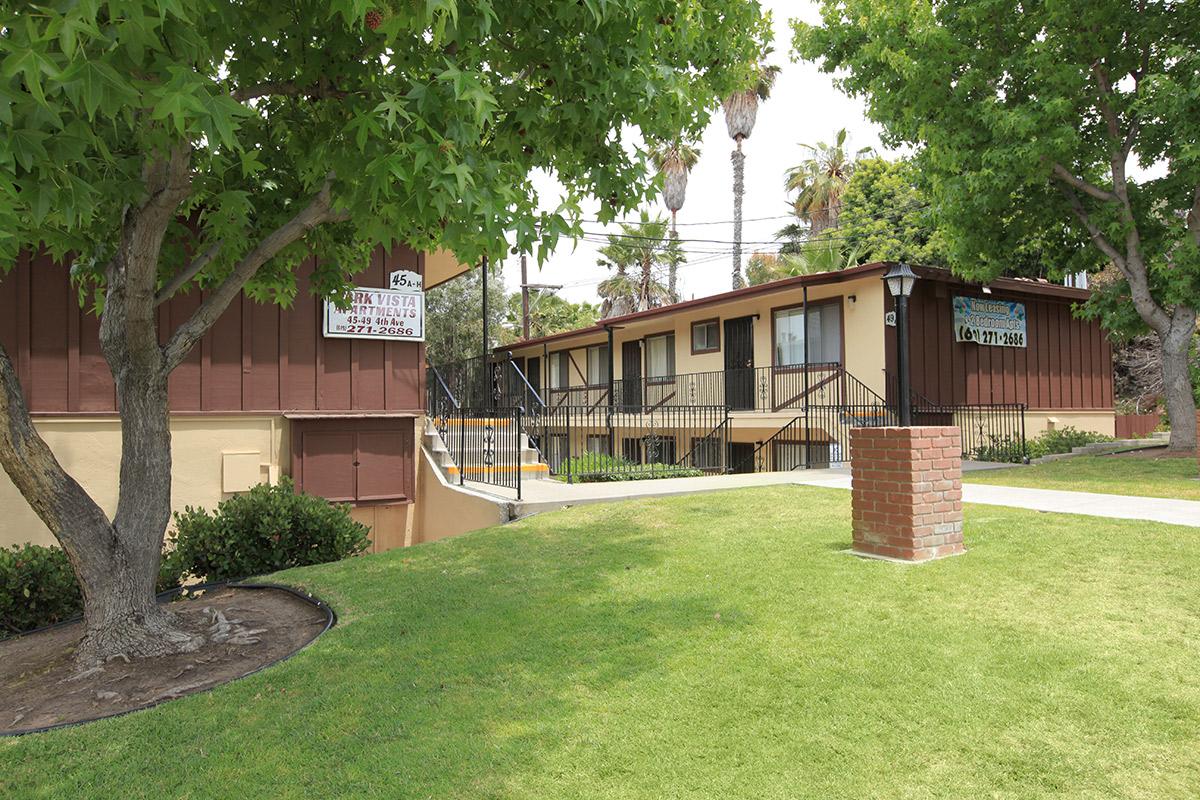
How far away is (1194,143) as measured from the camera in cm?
1192

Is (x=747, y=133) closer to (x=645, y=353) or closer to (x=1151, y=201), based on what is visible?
(x=645, y=353)

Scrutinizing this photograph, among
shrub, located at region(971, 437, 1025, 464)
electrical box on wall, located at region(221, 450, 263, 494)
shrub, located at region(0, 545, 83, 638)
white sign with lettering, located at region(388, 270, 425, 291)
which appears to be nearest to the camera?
shrub, located at region(0, 545, 83, 638)

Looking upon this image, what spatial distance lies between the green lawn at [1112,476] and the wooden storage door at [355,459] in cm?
852

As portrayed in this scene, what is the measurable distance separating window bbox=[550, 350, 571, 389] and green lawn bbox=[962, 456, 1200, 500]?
17.0m

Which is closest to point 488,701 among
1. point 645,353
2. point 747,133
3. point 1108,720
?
point 1108,720

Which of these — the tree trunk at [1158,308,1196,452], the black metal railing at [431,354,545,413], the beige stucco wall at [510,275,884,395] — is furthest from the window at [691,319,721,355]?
the tree trunk at [1158,308,1196,452]

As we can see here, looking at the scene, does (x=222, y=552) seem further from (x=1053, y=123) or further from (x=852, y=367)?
(x=1053, y=123)

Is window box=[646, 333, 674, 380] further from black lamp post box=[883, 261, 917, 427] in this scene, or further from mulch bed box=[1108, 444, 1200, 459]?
black lamp post box=[883, 261, 917, 427]

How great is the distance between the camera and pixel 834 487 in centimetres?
971

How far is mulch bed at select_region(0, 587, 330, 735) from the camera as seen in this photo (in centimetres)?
426

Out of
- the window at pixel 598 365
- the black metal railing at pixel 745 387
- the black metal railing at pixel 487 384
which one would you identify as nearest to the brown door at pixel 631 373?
the black metal railing at pixel 745 387

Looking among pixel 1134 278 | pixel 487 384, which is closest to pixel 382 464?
pixel 487 384

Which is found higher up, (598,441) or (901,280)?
(901,280)

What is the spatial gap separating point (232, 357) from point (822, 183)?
30.6 meters
